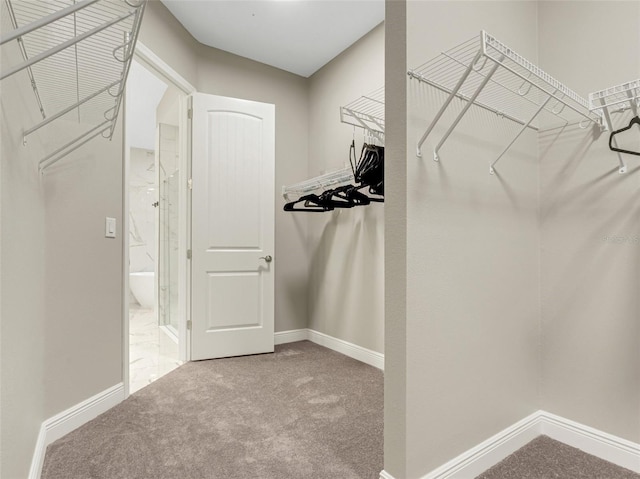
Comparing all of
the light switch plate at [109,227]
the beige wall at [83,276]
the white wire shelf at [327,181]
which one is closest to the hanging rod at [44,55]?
the beige wall at [83,276]

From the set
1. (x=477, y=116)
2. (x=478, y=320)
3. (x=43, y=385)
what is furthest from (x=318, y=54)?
(x=43, y=385)

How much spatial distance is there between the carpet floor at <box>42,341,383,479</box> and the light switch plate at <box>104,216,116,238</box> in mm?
993

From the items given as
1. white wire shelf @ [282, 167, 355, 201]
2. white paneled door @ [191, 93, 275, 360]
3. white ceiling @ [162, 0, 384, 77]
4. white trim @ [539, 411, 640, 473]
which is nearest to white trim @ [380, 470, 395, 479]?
white trim @ [539, 411, 640, 473]

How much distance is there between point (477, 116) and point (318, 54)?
2237 millimetres

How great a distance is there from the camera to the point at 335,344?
3287 millimetres

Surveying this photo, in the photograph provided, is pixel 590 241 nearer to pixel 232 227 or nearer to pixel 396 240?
pixel 396 240

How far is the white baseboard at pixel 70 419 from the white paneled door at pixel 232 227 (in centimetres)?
87

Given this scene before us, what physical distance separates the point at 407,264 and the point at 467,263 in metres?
0.35

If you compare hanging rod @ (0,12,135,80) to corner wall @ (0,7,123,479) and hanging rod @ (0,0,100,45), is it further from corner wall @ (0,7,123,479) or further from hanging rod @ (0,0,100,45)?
corner wall @ (0,7,123,479)

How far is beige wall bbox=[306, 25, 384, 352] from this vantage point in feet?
9.41

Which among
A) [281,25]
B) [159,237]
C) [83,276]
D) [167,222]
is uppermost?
[281,25]

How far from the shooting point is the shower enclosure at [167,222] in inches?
161

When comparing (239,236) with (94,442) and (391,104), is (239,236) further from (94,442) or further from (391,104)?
(391,104)

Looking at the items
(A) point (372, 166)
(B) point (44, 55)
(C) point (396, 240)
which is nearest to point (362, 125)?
(A) point (372, 166)
